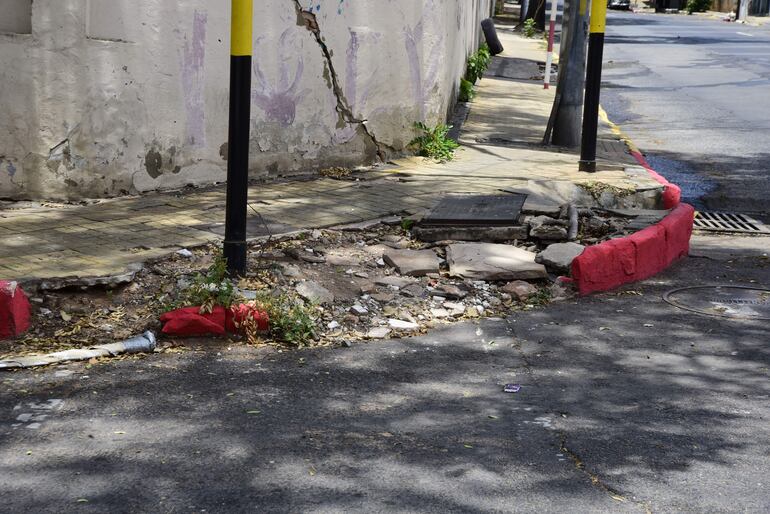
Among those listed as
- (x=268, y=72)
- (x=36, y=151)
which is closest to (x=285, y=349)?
(x=36, y=151)

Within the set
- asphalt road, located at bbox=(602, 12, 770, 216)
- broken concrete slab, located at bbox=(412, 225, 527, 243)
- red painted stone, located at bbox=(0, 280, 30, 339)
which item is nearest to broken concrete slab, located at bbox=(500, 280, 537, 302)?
broken concrete slab, located at bbox=(412, 225, 527, 243)

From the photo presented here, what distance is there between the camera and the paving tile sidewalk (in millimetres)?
5805

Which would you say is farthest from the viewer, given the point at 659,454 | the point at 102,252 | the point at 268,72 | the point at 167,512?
the point at 268,72

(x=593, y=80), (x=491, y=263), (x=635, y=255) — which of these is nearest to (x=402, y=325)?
(x=491, y=263)

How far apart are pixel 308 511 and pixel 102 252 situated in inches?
123

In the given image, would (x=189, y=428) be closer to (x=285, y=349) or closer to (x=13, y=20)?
(x=285, y=349)

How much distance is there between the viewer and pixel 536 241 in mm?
6980

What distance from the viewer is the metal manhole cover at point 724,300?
234 inches

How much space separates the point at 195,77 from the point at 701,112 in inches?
393

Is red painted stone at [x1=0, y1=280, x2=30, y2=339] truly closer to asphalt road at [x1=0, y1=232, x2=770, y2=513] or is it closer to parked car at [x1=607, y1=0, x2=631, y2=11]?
asphalt road at [x1=0, y1=232, x2=770, y2=513]

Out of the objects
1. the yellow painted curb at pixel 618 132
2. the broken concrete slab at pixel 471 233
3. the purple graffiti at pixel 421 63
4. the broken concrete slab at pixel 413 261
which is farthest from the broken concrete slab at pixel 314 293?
the yellow painted curb at pixel 618 132

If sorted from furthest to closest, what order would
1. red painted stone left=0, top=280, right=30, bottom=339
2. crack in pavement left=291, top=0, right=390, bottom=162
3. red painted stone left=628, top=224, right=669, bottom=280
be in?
crack in pavement left=291, top=0, right=390, bottom=162 < red painted stone left=628, top=224, right=669, bottom=280 < red painted stone left=0, top=280, right=30, bottom=339

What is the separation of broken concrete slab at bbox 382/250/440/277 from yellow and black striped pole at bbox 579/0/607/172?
317cm

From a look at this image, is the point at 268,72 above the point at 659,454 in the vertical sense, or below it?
above
